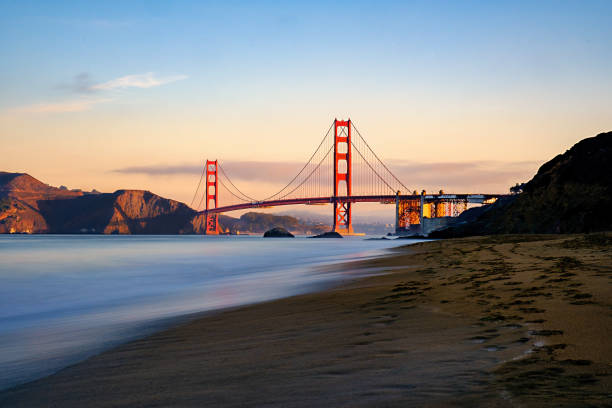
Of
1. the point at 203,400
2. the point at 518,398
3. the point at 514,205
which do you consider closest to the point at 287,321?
the point at 203,400

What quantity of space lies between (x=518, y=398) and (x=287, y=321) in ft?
10.0

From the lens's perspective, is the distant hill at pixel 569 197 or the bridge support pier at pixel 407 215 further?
the bridge support pier at pixel 407 215

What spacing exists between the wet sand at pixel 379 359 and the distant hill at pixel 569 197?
2565 cm

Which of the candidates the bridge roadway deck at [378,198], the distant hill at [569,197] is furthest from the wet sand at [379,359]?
the bridge roadway deck at [378,198]

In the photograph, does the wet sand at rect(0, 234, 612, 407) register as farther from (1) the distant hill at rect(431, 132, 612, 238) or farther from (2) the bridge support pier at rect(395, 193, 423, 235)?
(2) the bridge support pier at rect(395, 193, 423, 235)

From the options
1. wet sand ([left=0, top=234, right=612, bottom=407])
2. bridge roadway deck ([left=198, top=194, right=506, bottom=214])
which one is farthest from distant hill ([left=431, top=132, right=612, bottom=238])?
bridge roadway deck ([left=198, top=194, right=506, bottom=214])

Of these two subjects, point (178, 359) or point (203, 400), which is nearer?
point (203, 400)

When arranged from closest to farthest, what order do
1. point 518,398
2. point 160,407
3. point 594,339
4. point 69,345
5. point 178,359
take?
point 518,398 → point 160,407 → point 594,339 → point 178,359 → point 69,345

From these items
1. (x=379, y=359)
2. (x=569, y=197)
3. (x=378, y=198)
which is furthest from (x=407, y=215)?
(x=379, y=359)

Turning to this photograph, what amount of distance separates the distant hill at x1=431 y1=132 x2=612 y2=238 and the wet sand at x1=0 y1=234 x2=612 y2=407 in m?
25.6

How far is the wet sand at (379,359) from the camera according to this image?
7.86 ft

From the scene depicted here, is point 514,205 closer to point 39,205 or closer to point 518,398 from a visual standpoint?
point 518,398

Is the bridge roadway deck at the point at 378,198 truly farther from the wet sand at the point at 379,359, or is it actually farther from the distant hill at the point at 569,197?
the wet sand at the point at 379,359

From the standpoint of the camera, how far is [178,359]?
368cm
